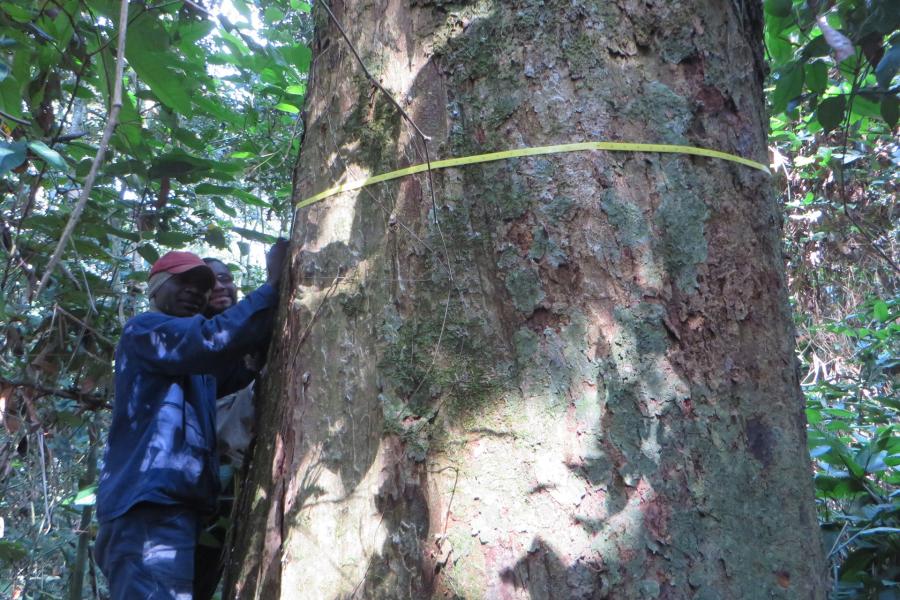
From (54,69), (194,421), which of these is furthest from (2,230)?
(194,421)

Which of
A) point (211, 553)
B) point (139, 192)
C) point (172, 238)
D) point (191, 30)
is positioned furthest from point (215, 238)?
point (211, 553)

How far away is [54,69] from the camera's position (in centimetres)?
317

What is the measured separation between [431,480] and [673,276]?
67cm

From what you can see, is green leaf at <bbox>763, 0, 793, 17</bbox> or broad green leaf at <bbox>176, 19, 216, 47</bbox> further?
broad green leaf at <bbox>176, 19, 216, 47</bbox>

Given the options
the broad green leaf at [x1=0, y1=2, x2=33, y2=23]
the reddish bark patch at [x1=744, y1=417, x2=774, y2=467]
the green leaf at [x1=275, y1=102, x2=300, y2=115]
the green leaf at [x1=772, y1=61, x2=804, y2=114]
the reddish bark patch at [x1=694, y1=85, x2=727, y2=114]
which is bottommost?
the reddish bark patch at [x1=744, y1=417, x2=774, y2=467]

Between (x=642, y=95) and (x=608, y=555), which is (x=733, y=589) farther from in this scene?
(x=642, y=95)

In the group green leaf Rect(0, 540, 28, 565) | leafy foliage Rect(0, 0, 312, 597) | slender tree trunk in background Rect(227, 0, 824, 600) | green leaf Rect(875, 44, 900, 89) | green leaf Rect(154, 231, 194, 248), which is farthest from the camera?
green leaf Rect(0, 540, 28, 565)

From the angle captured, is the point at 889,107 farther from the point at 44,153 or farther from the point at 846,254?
the point at 846,254

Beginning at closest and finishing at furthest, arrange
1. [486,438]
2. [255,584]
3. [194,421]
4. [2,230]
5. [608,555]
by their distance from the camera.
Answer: [608,555]
[486,438]
[255,584]
[194,421]
[2,230]

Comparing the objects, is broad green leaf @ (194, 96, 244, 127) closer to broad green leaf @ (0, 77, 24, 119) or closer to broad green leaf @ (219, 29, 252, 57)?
broad green leaf @ (219, 29, 252, 57)

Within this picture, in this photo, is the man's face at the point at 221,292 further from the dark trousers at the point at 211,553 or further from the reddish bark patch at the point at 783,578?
the reddish bark patch at the point at 783,578

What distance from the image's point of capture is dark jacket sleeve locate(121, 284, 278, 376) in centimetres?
221

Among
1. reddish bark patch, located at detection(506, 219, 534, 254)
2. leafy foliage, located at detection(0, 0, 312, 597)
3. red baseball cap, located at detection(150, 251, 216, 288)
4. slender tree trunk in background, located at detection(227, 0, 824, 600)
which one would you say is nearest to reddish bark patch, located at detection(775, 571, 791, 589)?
slender tree trunk in background, located at detection(227, 0, 824, 600)

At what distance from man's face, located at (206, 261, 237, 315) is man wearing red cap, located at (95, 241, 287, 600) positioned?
1.71ft
